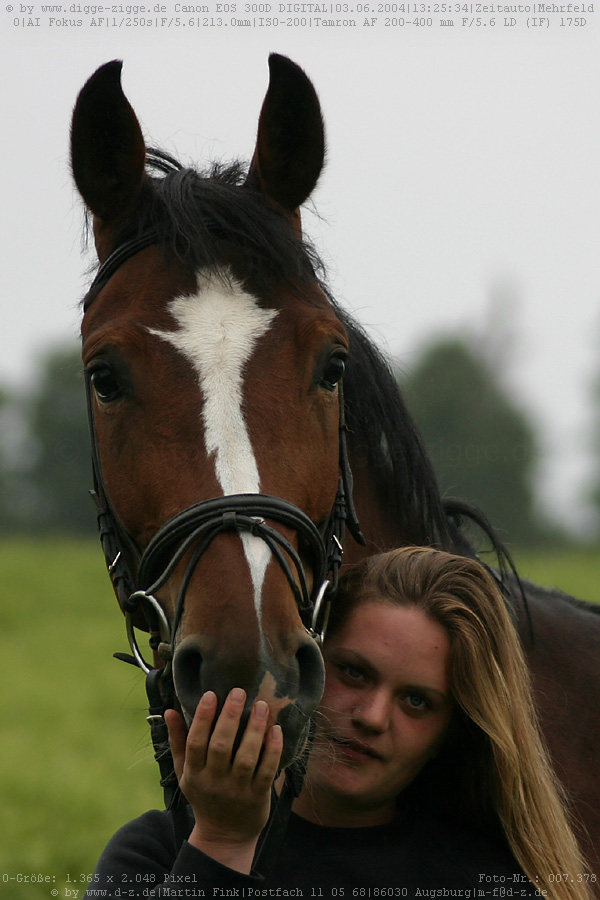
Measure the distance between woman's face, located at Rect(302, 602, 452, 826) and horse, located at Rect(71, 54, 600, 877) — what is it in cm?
15

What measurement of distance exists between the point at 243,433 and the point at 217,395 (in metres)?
0.12

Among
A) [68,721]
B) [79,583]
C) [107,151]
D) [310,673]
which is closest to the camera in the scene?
[310,673]

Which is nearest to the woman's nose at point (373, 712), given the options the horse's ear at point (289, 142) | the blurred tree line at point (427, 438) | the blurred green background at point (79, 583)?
the blurred green background at point (79, 583)

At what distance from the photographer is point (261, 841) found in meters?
2.27

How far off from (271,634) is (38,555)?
20862mm

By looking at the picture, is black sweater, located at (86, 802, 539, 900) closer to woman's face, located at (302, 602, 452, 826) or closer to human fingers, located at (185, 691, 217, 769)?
woman's face, located at (302, 602, 452, 826)

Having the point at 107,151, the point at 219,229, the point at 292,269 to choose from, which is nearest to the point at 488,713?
the point at 292,269

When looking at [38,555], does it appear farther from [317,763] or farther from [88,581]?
[317,763]

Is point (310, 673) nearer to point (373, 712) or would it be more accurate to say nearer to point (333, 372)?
point (373, 712)

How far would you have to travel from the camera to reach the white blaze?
2301 millimetres

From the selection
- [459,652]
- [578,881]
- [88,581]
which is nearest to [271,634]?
[459,652]

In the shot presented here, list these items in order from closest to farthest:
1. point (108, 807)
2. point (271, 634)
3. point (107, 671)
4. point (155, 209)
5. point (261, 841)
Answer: point (271, 634)
point (261, 841)
point (155, 209)
point (108, 807)
point (107, 671)

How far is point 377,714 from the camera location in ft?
7.71

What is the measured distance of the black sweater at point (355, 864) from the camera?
2316 millimetres
